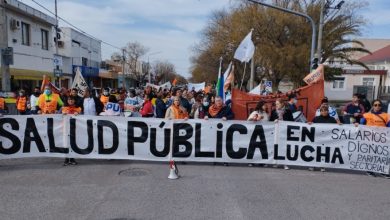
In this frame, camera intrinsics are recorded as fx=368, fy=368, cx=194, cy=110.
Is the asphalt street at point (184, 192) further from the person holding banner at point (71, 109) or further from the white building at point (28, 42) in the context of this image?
the white building at point (28, 42)

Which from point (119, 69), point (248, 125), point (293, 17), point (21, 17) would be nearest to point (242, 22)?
point (293, 17)

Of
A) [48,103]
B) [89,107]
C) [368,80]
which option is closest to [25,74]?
[48,103]

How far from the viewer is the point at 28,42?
28078 mm

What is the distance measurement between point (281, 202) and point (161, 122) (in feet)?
10.5

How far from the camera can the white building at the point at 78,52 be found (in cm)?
4362

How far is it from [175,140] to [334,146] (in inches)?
131

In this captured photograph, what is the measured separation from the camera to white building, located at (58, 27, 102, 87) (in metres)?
43.6

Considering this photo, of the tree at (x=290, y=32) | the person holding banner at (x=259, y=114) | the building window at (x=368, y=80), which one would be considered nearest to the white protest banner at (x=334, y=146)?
the person holding banner at (x=259, y=114)

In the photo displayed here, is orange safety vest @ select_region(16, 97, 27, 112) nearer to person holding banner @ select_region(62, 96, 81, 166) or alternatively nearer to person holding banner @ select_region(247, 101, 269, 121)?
person holding banner @ select_region(62, 96, 81, 166)

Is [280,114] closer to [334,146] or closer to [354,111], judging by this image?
[334,146]

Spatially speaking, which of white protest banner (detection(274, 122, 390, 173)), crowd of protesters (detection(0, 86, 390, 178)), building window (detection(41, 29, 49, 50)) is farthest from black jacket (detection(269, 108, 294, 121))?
building window (detection(41, 29, 49, 50))

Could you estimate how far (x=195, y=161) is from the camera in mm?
7938

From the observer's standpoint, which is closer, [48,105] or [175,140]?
[175,140]

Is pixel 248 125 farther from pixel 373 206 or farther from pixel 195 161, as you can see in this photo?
pixel 373 206
